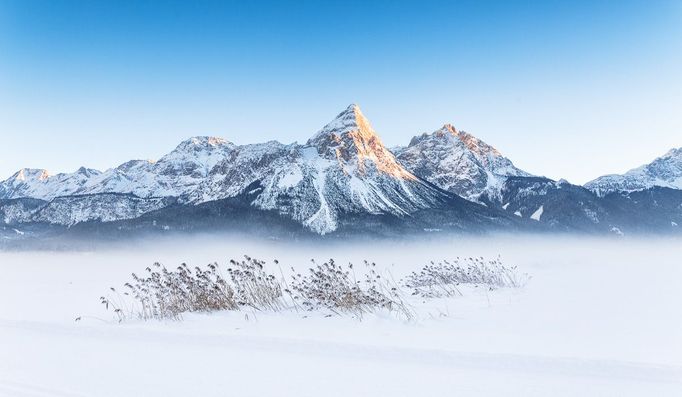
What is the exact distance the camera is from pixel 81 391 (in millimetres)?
5145

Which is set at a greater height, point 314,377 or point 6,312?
point 314,377

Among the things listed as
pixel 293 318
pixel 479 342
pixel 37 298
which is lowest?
pixel 37 298

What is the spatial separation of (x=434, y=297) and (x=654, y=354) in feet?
25.2

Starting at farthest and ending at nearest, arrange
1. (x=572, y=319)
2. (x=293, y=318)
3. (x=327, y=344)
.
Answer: (x=293, y=318)
(x=572, y=319)
(x=327, y=344)

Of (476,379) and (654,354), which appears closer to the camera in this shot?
(476,379)

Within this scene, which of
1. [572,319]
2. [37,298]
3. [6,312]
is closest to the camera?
[572,319]

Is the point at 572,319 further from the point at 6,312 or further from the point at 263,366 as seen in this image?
the point at 6,312

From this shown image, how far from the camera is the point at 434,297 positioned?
14.1 meters

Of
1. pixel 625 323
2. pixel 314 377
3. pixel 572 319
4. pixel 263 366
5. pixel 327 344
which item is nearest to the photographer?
pixel 314 377

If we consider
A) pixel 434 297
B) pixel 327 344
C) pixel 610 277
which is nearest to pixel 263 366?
pixel 327 344

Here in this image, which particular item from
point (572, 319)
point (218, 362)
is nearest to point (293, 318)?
point (218, 362)

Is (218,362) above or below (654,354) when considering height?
below

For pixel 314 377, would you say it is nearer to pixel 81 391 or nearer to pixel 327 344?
pixel 327 344

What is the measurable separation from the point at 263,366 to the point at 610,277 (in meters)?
15.5
